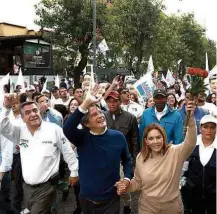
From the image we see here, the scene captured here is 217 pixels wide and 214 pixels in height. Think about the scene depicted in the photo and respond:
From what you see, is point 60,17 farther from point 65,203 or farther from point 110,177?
point 110,177

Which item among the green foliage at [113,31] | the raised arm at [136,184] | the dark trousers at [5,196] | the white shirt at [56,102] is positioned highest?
the green foliage at [113,31]

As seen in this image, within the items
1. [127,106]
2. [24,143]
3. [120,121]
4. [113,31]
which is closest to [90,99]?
[24,143]

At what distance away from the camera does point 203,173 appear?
3998 mm

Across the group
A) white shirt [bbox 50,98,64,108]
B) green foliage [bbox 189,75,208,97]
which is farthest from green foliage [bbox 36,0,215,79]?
green foliage [bbox 189,75,208,97]

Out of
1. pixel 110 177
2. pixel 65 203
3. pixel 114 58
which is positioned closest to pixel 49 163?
pixel 110 177

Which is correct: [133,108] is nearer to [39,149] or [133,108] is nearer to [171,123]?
[171,123]

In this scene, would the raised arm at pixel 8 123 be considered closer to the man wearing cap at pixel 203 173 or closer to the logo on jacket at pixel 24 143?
the logo on jacket at pixel 24 143

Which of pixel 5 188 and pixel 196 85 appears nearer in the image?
pixel 196 85

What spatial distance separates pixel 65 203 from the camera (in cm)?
617

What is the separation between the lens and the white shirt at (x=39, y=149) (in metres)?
4.05

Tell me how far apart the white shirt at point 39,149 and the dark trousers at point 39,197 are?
0.07 metres

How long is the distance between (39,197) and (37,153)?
466 millimetres

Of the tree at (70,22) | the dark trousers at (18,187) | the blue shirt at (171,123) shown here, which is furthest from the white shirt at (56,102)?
the tree at (70,22)

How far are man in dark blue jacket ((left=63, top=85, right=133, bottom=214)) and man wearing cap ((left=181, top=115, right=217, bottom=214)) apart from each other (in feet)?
2.63
